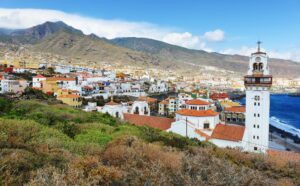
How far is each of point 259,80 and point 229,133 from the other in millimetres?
5303

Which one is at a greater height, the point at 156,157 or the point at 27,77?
the point at 27,77

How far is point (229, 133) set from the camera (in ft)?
87.0

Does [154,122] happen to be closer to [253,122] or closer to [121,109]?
[121,109]

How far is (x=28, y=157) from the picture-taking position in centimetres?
838

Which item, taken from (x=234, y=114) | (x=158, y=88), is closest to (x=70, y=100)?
(x=234, y=114)

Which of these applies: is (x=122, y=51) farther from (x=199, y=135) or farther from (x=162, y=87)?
(x=199, y=135)

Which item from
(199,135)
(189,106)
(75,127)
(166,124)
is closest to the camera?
(75,127)

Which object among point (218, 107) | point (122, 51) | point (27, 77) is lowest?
point (218, 107)

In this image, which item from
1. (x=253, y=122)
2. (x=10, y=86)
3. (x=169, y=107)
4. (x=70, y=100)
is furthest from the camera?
(x=169, y=107)

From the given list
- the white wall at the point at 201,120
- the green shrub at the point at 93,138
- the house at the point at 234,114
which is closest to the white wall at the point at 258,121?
the white wall at the point at 201,120

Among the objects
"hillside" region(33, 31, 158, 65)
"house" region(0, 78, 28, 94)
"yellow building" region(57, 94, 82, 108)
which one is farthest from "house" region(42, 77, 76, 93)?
"hillside" region(33, 31, 158, 65)

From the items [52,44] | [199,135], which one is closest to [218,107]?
[199,135]

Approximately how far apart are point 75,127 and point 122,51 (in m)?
170

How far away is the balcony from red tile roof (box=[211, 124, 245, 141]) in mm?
4120
